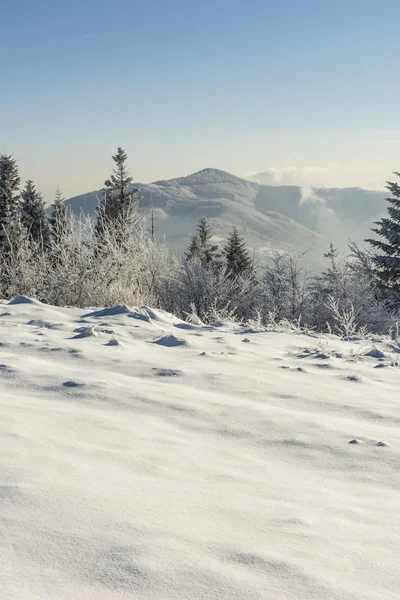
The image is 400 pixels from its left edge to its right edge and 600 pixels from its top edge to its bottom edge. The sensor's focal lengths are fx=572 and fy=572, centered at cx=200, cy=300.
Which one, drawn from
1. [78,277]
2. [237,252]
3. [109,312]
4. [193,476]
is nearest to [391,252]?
[237,252]

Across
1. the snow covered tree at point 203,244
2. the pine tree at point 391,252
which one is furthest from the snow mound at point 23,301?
the snow covered tree at point 203,244

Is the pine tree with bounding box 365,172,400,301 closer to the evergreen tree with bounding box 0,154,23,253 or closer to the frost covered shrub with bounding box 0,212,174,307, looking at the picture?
the frost covered shrub with bounding box 0,212,174,307

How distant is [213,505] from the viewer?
249 cm

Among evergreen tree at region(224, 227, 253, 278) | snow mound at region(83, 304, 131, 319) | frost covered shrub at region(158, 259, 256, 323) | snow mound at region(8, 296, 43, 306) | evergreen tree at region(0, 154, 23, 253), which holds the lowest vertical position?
frost covered shrub at region(158, 259, 256, 323)

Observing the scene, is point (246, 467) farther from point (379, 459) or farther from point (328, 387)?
point (328, 387)

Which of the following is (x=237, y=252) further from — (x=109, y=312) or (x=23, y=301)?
(x=109, y=312)

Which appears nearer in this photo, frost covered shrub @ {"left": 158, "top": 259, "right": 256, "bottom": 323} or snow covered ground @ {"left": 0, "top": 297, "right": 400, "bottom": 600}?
snow covered ground @ {"left": 0, "top": 297, "right": 400, "bottom": 600}

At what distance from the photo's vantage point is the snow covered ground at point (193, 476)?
1.85 metres

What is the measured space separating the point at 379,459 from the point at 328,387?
1.72m

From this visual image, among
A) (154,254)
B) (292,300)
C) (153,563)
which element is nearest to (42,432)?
(153,563)

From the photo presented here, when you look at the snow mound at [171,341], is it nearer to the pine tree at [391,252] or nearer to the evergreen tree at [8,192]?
the pine tree at [391,252]

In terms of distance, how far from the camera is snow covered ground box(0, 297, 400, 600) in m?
1.85

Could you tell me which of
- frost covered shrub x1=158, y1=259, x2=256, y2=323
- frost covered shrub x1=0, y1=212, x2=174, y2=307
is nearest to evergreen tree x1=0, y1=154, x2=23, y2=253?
frost covered shrub x1=158, y1=259, x2=256, y2=323

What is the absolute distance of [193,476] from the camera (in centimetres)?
283
